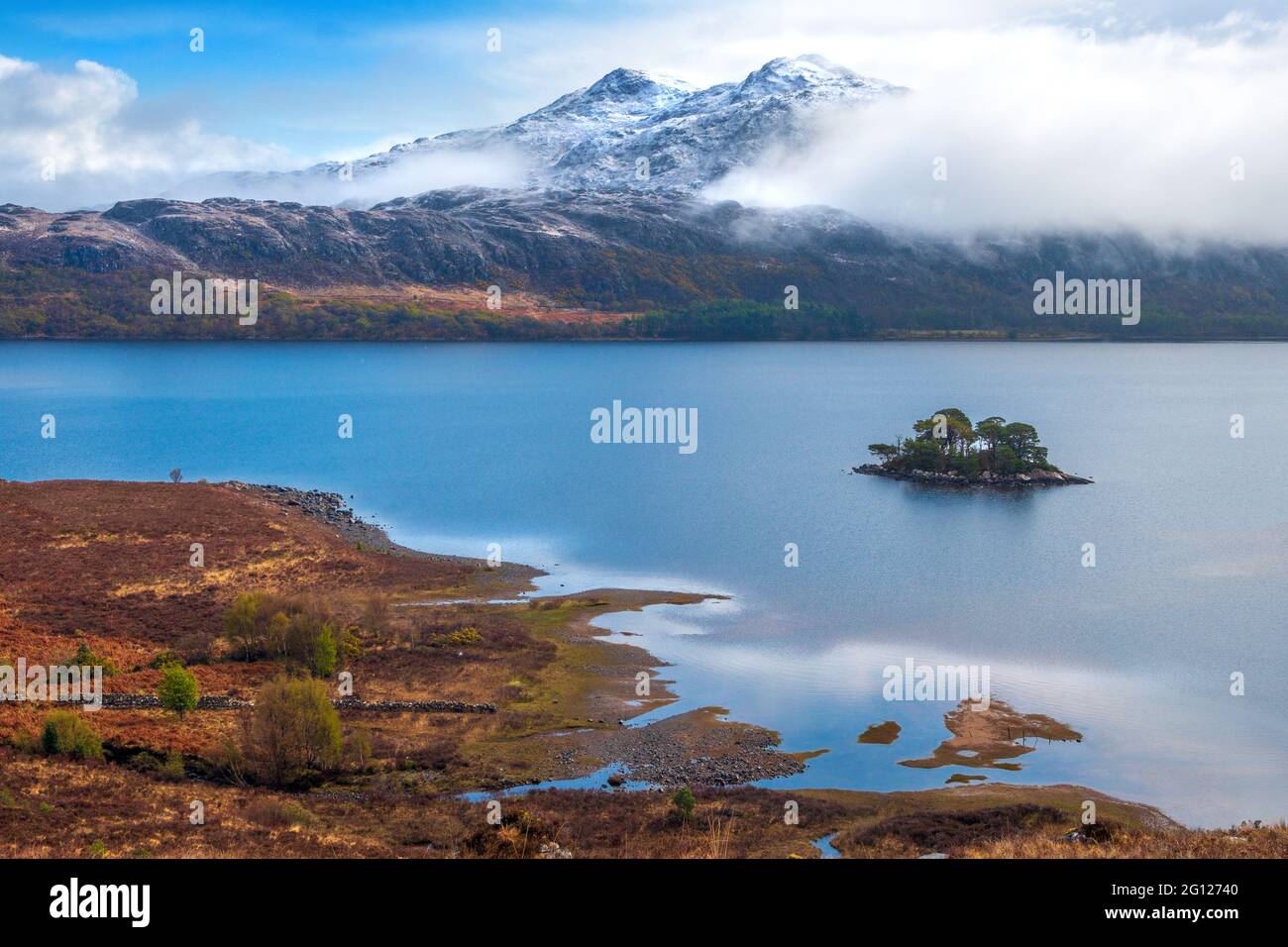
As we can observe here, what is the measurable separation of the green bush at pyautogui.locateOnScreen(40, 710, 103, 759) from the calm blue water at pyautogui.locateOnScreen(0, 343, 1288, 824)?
69.9ft

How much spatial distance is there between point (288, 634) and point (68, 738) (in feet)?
43.6

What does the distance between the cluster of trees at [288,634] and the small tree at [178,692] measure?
706 cm

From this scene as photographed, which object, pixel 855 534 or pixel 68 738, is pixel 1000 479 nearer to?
pixel 855 534

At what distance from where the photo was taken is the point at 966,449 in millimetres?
101500

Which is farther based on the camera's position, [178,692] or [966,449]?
[966,449]

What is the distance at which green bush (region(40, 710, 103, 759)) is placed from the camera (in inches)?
1359

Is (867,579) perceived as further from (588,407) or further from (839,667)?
(588,407)

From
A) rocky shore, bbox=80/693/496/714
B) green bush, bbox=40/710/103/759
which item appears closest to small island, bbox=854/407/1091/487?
rocky shore, bbox=80/693/496/714

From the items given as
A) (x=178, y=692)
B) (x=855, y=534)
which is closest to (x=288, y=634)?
(x=178, y=692)

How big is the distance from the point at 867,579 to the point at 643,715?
24784mm

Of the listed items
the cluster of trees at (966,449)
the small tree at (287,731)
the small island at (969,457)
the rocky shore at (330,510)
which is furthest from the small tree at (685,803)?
the cluster of trees at (966,449)

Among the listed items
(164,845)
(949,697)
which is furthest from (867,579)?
(164,845)

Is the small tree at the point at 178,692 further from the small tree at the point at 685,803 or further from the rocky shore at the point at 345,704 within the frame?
the small tree at the point at 685,803

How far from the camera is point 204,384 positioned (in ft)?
578
